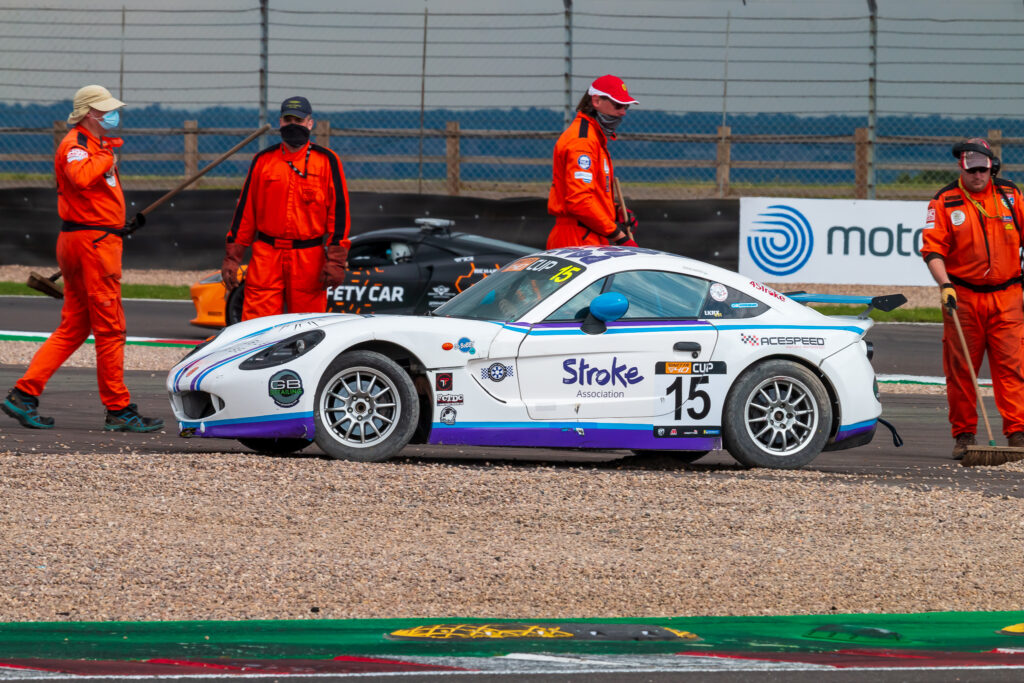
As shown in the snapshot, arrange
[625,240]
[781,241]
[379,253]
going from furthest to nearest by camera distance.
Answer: [781,241], [379,253], [625,240]

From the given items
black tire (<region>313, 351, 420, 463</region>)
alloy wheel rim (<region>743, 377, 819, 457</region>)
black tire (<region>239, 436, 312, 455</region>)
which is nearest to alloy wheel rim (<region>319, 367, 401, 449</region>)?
black tire (<region>313, 351, 420, 463</region>)

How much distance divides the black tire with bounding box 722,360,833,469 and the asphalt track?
0.70 ft

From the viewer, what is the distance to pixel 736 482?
7.62m

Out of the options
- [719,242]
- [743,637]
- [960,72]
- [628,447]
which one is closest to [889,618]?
[743,637]

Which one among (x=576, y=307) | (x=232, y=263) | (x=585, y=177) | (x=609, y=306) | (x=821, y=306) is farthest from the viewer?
(x=821, y=306)

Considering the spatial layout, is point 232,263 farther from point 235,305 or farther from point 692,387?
point 235,305

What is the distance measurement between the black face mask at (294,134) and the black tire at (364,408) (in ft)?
6.31

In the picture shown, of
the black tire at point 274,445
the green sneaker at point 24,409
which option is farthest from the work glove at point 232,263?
the green sneaker at point 24,409

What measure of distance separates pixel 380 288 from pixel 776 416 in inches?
244

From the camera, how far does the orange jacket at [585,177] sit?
9.55 meters

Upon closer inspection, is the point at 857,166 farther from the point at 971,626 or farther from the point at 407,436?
the point at 971,626

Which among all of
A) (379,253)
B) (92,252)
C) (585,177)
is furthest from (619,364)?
(379,253)

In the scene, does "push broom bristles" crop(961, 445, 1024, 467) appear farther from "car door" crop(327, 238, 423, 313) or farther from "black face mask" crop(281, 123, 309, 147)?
"car door" crop(327, 238, 423, 313)

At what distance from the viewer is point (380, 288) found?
13.9m
